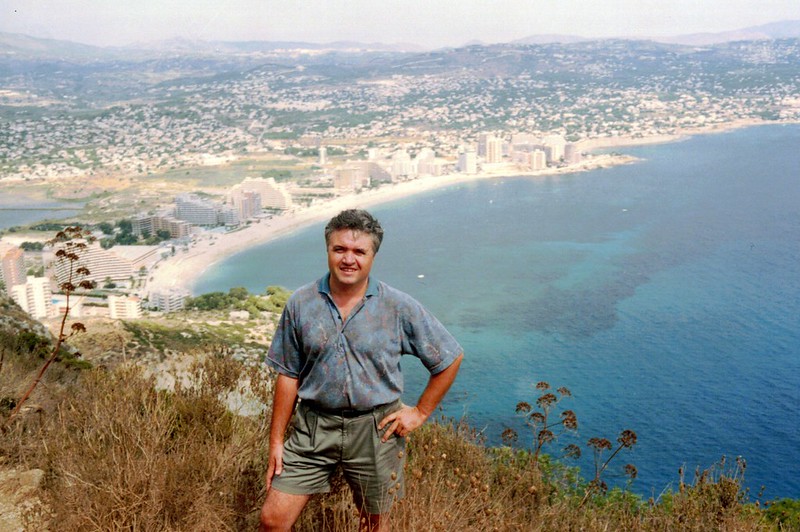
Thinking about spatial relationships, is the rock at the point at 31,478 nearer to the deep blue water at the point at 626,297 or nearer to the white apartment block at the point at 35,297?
the deep blue water at the point at 626,297

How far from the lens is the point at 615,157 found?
3744 cm

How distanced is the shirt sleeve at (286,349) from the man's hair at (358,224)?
14 centimetres

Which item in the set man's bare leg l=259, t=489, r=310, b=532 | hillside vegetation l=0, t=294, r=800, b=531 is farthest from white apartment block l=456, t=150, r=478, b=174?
man's bare leg l=259, t=489, r=310, b=532

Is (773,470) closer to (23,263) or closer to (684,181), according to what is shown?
(23,263)

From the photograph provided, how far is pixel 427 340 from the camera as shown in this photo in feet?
4.15

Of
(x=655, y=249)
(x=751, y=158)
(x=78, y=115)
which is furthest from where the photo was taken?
(x=78, y=115)

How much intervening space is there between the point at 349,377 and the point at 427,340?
0.46 feet

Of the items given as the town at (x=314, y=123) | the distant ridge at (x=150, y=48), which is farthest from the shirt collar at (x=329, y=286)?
the distant ridge at (x=150, y=48)

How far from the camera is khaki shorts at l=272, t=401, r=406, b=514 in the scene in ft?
4.14

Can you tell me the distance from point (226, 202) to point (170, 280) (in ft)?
25.0

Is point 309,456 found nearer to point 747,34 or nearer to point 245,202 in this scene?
point 245,202

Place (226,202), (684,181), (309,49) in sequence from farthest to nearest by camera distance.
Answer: (309,49), (684,181), (226,202)

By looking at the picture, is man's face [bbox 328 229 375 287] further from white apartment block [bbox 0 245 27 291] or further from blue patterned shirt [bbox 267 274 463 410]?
white apartment block [bbox 0 245 27 291]

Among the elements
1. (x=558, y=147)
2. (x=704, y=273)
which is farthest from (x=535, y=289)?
(x=558, y=147)
